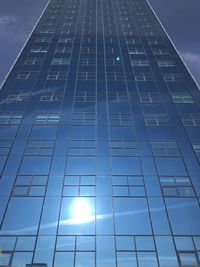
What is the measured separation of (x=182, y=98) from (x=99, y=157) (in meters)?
16.5

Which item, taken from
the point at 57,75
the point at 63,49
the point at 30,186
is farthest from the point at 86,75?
the point at 30,186

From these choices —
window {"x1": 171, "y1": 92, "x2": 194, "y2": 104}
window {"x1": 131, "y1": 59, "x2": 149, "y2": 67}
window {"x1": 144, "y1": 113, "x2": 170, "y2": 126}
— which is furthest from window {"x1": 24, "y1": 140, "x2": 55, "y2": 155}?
window {"x1": 131, "y1": 59, "x2": 149, "y2": 67}

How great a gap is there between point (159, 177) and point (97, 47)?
1296 inches

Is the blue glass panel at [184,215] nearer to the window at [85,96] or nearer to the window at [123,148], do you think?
the window at [123,148]

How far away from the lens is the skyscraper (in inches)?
955

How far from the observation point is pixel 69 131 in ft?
117

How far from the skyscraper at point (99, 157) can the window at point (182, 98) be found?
0.46 feet

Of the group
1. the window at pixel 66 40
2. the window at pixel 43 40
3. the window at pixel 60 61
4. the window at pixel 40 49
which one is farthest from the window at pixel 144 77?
the window at pixel 43 40

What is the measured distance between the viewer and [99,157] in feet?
105

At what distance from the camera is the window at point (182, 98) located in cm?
4062

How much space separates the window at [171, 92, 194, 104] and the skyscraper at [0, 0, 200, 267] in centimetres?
14

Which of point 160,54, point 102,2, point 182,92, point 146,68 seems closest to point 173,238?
point 182,92

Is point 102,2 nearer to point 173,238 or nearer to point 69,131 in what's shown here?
point 69,131

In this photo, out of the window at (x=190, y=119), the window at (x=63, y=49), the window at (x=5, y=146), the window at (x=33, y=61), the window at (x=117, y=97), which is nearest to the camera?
the window at (x=5, y=146)
